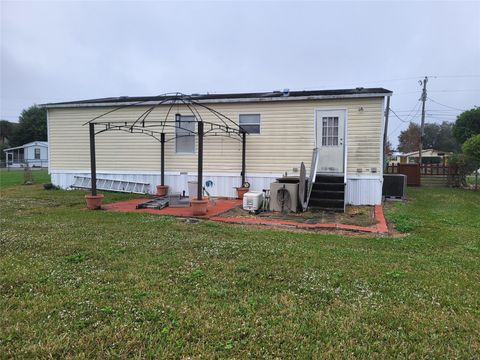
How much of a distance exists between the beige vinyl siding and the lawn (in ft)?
15.2

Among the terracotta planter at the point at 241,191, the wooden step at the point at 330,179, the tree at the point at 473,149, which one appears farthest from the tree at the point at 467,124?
the terracotta planter at the point at 241,191

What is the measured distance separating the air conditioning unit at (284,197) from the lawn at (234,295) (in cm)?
262

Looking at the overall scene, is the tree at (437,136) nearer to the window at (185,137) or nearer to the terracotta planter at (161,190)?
the window at (185,137)

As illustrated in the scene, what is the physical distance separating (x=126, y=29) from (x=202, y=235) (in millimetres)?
14401

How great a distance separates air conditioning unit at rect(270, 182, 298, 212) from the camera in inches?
322

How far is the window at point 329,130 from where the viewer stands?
9859mm

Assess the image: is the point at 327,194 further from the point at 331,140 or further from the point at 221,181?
the point at 221,181

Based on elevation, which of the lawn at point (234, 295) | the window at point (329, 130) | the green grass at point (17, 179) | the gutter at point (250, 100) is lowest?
the lawn at point (234, 295)

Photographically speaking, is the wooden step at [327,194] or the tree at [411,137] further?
the tree at [411,137]

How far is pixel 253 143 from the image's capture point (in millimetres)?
10578

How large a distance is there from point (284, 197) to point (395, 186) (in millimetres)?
5148

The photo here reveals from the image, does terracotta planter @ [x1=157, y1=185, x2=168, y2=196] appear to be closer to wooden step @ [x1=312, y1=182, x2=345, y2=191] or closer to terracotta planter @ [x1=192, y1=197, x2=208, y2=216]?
terracotta planter @ [x1=192, y1=197, x2=208, y2=216]

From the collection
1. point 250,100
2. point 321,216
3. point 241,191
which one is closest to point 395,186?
point 321,216

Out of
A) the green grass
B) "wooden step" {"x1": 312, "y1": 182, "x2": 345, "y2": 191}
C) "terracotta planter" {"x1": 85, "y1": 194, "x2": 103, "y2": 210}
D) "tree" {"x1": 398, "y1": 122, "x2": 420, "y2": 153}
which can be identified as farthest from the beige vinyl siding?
"tree" {"x1": 398, "y1": 122, "x2": 420, "y2": 153}
